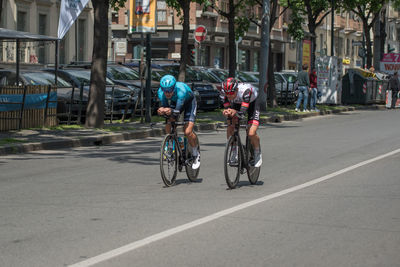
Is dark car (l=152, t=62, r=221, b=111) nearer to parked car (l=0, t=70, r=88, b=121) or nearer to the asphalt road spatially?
parked car (l=0, t=70, r=88, b=121)

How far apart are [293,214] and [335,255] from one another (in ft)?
6.89

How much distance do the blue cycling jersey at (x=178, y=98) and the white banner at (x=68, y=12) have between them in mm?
10167

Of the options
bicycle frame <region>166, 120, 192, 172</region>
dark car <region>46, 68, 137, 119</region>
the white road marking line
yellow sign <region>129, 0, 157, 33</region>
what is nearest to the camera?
the white road marking line

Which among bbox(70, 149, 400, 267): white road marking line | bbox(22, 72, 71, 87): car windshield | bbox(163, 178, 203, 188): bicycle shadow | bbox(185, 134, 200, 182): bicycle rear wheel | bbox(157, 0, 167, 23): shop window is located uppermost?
bbox(157, 0, 167, 23): shop window

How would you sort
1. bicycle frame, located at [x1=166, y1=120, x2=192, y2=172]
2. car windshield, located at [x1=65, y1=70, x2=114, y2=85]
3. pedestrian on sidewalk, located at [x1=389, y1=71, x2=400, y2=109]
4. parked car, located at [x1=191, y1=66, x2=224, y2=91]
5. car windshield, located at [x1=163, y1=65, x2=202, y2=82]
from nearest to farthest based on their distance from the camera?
bicycle frame, located at [x1=166, y1=120, x2=192, y2=172] < car windshield, located at [x1=65, y1=70, x2=114, y2=85] < car windshield, located at [x1=163, y1=65, x2=202, y2=82] < parked car, located at [x1=191, y1=66, x2=224, y2=91] < pedestrian on sidewalk, located at [x1=389, y1=71, x2=400, y2=109]

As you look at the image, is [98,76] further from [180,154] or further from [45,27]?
[45,27]

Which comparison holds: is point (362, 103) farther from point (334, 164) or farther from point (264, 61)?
point (334, 164)

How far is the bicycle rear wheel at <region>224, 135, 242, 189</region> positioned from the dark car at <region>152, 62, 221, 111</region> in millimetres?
16910

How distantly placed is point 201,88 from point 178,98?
18473 mm

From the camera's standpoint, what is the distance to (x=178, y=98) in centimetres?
1117

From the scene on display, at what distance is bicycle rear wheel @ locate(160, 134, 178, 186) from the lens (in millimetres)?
11078

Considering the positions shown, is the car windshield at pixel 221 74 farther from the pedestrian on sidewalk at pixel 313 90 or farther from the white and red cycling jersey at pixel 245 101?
the white and red cycling jersey at pixel 245 101

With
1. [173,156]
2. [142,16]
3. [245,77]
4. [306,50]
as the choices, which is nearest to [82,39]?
[245,77]

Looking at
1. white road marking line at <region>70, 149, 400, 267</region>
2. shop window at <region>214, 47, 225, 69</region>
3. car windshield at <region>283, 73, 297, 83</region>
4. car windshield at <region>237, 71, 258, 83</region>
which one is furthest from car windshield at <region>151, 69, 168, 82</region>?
shop window at <region>214, 47, 225, 69</region>
